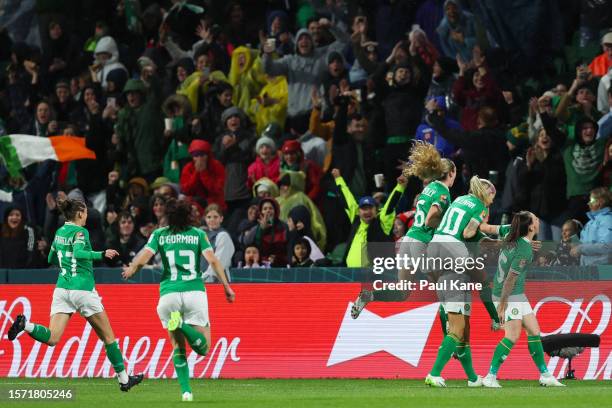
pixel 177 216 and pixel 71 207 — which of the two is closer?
pixel 177 216

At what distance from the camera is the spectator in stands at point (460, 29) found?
2256 cm

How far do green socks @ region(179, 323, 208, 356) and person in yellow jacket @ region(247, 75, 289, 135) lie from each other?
31.4 feet

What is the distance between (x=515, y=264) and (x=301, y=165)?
6.61 metres

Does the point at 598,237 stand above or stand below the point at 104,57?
below

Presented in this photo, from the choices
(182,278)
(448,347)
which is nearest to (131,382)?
(182,278)

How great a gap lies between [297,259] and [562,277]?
378 cm

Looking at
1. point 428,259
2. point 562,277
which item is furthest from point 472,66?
point 428,259

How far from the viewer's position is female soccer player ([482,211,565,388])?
51.9 feet

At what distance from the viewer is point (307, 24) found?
81.1 ft

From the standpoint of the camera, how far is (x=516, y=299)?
625 inches

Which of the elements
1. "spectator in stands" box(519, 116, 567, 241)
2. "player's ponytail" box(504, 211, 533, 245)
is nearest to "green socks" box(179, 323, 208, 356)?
"player's ponytail" box(504, 211, 533, 245)

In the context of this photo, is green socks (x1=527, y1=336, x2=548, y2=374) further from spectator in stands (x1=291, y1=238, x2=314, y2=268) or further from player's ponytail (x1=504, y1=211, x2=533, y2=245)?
spectator in stands (x1=291, y1=238, x2=314, y2=268)

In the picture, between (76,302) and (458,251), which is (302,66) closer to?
(76,302)

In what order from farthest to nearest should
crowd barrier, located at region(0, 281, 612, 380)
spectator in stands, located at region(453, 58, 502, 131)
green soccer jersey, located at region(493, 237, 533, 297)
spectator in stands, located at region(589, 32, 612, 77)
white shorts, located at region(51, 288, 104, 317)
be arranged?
spectator in stands, located at region(453, 58, 502, 131)
spectator in stands, located at region(589, 32, 612, 77)
crowd barrier, located at region(0, 281, 612, 380)
white shorts, located at region(51, 288, 104, 317)
green soccer jersey, located at region(493, 237, 533, 297)
